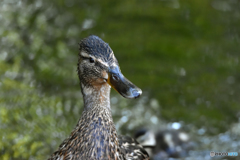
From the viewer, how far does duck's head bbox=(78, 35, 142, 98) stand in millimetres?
2182

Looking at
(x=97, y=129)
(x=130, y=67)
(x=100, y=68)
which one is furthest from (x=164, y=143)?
(x=100, y=68)

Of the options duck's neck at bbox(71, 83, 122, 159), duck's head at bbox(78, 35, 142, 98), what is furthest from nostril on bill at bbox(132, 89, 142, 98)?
duck's neck at bbox(71, 83, 122, 159)

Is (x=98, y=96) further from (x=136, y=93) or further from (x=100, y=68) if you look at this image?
(x=136, y=93)

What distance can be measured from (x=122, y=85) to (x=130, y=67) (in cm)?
271

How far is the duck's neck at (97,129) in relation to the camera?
2.31 m

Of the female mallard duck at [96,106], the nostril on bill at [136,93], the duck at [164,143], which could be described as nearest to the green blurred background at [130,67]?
the duck at [164,143]

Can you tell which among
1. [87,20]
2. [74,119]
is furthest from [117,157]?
[87,20]

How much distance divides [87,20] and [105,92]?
3.45 metres

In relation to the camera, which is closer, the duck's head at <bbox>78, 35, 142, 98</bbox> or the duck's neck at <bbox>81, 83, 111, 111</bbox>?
the duck's head at <bbox>78, 35, 142, 98</bbox>

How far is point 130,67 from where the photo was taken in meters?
4.89

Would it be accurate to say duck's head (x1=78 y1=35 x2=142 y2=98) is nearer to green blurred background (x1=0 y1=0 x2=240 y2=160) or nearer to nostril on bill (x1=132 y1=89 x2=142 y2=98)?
nostril on bill (x1=132 y1=89 x2=142 y2=98)

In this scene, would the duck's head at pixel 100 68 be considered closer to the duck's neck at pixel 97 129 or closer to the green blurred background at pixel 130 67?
the duck's neck at pixel 97 129

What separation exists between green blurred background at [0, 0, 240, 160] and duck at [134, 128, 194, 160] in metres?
0.13

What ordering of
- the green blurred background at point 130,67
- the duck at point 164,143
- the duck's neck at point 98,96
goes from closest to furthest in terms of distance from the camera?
the duck's neck at point 98,96 < the duck at point 164,143 < the green blurred background at point 130,67
